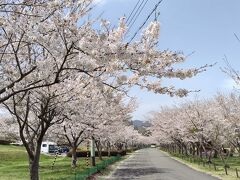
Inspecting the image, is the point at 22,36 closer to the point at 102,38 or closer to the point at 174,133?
the point at 102,38

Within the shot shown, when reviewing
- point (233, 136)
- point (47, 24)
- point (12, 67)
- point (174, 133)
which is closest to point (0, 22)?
point (47, 24)

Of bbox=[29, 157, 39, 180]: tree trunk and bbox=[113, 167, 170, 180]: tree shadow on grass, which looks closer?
bbox=[29, 157, 39, 180]: tree trunk

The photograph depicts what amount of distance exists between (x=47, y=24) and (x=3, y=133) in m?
29.0

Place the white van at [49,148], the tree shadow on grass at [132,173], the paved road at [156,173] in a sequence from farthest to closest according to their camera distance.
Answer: the white van at [49,148]
the tree shadow on grass at [132,173]
the paved road at [156,173]

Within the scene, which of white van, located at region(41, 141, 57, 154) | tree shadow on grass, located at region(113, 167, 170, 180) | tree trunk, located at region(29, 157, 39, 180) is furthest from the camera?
white van, located at region(41, 141, 57, 154)

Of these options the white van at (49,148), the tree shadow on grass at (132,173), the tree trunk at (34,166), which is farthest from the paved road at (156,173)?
the white van at (49,148)

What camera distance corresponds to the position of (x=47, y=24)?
8625 millimetres

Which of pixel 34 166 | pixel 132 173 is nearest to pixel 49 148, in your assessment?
pixel 132 173

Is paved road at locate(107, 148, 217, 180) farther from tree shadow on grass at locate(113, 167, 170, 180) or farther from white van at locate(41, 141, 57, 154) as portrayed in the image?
white van at locate(41, 141, 57, 154)

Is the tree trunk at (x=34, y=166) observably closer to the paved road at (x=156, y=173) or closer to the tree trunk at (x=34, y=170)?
the tree trunk at (x=34, y=170)

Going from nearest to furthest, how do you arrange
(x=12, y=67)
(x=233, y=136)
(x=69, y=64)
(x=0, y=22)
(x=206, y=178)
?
(x=0, y=22) → (x=69, y=64) → (x=12, y=67) → (x=206, y=178) → (x=233, y=136)

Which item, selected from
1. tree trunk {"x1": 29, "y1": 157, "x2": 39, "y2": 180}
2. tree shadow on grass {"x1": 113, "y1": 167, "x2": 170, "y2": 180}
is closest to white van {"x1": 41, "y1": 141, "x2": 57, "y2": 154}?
tree shadow on grass {"x1": 113, "y1": 167, "x2": 170, "y2": 180}

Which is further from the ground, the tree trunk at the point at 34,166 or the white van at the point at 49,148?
the white van at the point at 49,148

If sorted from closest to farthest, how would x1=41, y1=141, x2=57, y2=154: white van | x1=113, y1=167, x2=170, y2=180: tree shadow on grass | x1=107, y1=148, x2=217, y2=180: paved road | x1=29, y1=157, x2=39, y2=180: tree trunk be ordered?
x1=29, y1=157, x2=39, y2=180: tree trunk
x1=107, y1=148, x2=217, y2=180: paved road
x1=113, y1=167, x2=170, y2=180: tree shadow on grass
x1=41, y1=141, x2=57, y2=154: white van
